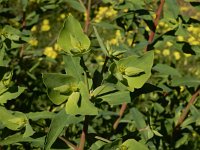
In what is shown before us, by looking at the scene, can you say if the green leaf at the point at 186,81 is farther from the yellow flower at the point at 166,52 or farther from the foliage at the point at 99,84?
the yellow flower at the point at 166,52

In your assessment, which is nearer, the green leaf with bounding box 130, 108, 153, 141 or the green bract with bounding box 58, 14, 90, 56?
the green bract with bounding box 58, 14, 90, 56


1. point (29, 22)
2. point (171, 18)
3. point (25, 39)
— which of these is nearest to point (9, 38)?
Answer: point (25, 39)

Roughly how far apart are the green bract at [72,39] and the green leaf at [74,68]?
89 mm

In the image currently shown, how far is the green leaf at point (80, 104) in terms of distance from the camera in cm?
102

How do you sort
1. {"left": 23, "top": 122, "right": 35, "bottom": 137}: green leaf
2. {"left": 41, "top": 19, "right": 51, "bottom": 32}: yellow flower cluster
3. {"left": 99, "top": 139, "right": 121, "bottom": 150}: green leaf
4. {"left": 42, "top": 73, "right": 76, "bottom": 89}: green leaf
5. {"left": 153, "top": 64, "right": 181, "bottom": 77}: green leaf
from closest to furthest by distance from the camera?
1. {"left": 42, "top": 73, "right": 76, "bottom": 89}: green leaf
2. {"left": 99, "top": 139, "right": 121, "bottom": 150}: green leaf
3. {"left": 23, "top": 122, "right": 35, "bottom": 137}: green leaf
4. {"left": 153, "top": 64, "right": 181, "bottom": 77}: green leaf
5. {"left": 41, "top": 19, "right": 51, "bottom": 32}: yellow flower cluster

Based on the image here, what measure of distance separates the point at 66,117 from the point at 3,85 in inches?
9.6

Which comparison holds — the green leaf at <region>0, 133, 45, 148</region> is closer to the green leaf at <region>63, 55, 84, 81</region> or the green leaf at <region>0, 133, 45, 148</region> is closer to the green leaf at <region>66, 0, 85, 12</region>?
the green leaf at <region>63, 55, 84, 81</region>

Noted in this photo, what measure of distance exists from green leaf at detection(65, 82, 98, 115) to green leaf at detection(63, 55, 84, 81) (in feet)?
0.25

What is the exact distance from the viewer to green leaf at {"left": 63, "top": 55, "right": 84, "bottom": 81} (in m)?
1.13

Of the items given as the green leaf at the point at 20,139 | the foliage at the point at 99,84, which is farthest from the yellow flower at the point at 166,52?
the green leaf at the point at 20,139

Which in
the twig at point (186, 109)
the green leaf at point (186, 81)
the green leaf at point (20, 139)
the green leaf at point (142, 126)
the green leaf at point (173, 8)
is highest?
the green leaf at point (173, 8)

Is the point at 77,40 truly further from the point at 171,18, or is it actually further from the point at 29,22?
the point at 29,22

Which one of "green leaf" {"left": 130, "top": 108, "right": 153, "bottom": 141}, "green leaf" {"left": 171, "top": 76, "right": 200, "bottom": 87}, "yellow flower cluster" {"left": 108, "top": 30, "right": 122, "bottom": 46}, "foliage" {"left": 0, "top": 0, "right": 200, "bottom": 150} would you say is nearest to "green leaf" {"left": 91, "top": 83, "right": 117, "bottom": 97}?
"foliage" {"left": 0, "top": 0, "right": 200, "bottom": 150}

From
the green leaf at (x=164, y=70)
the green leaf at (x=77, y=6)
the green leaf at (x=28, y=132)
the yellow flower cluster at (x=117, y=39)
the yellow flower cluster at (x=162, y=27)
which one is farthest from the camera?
the yellow flower cluster at (x=162, y=27)
